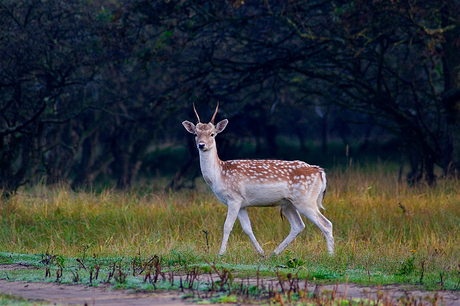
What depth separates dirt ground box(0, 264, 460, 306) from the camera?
4.88 m

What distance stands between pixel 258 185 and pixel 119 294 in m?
3.40

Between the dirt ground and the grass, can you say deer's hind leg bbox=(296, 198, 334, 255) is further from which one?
the dirt ground

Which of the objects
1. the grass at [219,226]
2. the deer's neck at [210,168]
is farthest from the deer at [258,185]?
the grass at [219,226]

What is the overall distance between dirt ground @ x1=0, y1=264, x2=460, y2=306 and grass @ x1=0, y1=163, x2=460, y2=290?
162cm

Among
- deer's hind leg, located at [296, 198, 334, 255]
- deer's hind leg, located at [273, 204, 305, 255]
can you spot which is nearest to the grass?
deer's hind leg, located at [273, 204, 305, 255]

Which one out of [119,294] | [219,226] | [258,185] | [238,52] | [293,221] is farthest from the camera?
[238,52]

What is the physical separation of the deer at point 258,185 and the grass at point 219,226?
39cm

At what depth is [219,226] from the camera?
10.2 meters

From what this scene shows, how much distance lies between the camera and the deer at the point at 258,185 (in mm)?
→ 8211

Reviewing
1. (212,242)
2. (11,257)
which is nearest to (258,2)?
(212,242)

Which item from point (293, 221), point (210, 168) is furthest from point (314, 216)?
point (210, 168)

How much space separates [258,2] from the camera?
42.8ft

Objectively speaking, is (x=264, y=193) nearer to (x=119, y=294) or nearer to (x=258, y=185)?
(x=258, y=185)

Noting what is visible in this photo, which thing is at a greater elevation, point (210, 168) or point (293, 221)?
point (210, 168)
